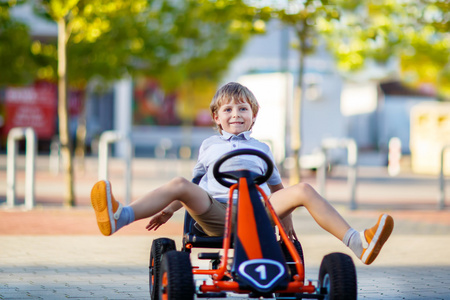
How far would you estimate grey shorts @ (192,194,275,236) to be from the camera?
4.57 m

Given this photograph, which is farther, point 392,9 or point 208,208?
point 392,9

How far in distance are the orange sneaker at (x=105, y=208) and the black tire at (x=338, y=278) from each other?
1.10 meters

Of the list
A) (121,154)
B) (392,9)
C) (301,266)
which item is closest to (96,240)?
(301,266)

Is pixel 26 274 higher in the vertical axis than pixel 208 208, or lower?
lower

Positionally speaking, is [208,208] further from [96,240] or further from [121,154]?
[121,154]

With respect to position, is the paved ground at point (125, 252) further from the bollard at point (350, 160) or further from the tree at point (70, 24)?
the tree at point (70, 24)

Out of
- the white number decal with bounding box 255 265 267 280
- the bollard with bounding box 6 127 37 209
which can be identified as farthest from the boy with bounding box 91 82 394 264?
the bollard with bounding box 6 127 37 209

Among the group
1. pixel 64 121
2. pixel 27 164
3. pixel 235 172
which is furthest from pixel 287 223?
pixel 64 121

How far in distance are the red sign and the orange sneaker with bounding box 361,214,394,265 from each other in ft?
83.7

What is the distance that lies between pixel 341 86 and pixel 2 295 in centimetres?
1986

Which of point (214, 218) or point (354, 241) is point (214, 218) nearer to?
point (214, 218)

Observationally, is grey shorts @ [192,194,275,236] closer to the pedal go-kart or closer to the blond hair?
the pedal go-kart

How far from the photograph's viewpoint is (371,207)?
12719 millimetres

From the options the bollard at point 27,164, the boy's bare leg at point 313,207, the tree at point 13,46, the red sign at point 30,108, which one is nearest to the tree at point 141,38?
the bollard at point 27,164
